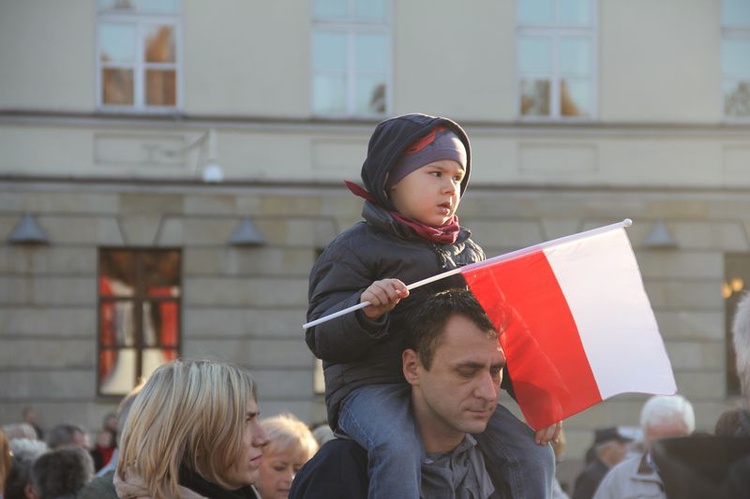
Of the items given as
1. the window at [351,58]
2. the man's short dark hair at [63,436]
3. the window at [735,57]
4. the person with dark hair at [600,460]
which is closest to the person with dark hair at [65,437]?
the man's short dark hair at [63,436]

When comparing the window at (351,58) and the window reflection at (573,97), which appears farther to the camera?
the window reflection at (573,97)

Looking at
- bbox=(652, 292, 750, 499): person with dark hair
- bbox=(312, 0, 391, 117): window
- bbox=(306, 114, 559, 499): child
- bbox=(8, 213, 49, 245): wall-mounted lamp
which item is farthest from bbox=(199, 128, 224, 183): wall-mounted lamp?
bbox=(652, 292, 750, 499): person with dark hair

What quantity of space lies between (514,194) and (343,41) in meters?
3.09

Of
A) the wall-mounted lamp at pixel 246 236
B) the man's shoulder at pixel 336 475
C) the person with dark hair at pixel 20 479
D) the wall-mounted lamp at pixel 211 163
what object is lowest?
the person with dark hair at pixel 20 479

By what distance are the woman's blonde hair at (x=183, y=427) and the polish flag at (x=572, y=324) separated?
946 mm

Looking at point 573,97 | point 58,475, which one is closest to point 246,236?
point 573,97

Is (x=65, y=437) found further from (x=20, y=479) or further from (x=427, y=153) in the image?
(x=427, y=153)

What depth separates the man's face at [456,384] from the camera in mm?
3916

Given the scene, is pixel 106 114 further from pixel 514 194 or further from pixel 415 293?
pixel 415 293

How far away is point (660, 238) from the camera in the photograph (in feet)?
67.3

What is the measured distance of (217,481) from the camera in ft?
15.1

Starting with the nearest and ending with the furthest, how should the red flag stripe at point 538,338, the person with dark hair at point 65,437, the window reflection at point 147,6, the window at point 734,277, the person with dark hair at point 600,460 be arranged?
1. the red flag stripe at point 538,338
2. the person with dark hair at point 600,460
3. the person with dark hair at point 65,437
4. the window reflection at point 147,6
5. the window at point 734,277

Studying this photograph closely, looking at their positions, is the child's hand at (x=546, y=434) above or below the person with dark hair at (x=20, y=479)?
above

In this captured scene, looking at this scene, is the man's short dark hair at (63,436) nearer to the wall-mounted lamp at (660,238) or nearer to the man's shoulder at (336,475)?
the man's shoulder at (336,475)
